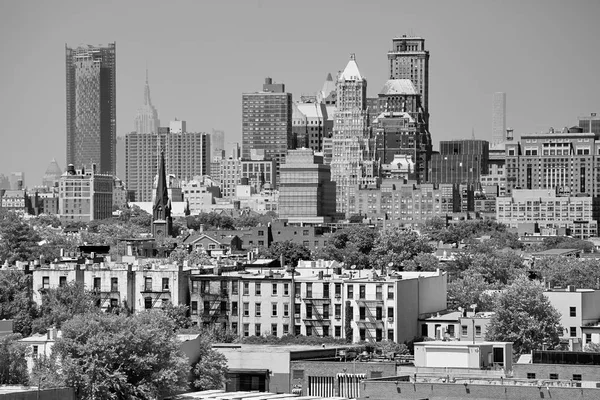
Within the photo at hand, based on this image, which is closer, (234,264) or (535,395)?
(535,395)

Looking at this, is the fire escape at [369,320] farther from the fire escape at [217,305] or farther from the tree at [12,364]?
the tree at [12,364]

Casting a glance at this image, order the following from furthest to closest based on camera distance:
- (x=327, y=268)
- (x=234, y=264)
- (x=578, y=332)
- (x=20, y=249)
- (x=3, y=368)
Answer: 1. (x=20, y=249)
2. (x=234, y=264)
3. (x=327, y=268)
4. (x=578, y=332)
5. (x=3, y=368)

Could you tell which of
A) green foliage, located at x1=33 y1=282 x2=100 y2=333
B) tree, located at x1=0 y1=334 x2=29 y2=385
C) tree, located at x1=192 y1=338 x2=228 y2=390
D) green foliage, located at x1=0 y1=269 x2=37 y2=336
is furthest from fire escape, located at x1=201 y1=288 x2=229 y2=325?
tree, located at x1=0 y1=334 x2=29 y2=385

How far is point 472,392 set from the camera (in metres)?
69.3

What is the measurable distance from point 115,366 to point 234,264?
7218 cm

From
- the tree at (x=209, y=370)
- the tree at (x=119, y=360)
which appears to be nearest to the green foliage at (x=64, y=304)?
the tree at (x=209, y=370)

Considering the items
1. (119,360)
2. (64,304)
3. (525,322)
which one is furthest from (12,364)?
(525,322)

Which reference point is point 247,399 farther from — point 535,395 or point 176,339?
point 176,339

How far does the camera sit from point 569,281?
157125 mm

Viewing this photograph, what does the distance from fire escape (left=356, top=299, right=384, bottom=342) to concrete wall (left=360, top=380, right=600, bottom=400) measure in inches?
1847

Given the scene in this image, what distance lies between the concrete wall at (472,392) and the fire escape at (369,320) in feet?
154

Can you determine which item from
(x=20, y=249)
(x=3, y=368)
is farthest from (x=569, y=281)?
(x=3, y=368)

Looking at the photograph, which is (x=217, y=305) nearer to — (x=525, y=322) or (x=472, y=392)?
(x=525, y=322)

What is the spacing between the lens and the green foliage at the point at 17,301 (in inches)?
4299
